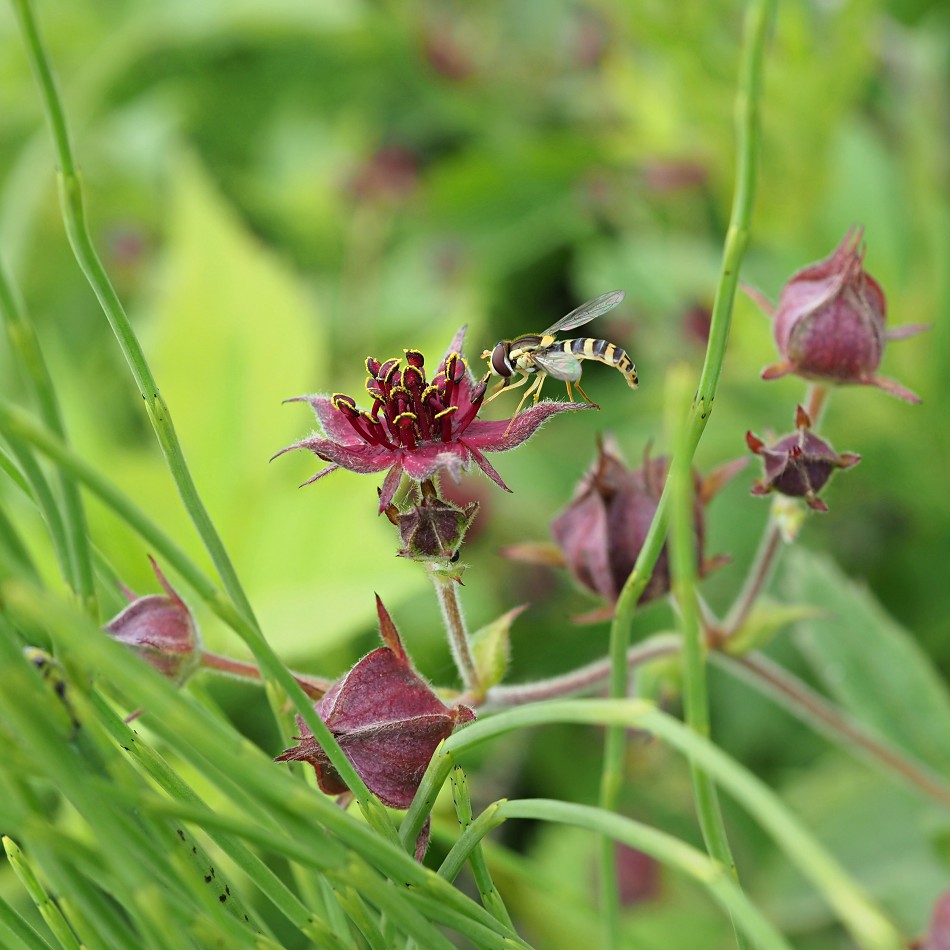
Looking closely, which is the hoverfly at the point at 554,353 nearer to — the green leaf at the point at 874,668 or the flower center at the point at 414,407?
the flower center at the point at 414,407

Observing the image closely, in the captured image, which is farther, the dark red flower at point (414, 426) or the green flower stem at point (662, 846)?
the dark red flower at point (414, 426)

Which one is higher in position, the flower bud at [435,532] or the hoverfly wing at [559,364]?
the hoverfly wing at [559,364]

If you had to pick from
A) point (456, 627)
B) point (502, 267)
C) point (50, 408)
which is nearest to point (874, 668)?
point (456, 627)

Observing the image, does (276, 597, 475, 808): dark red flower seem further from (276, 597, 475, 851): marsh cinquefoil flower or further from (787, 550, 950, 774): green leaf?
Answer: (787, 550, 950, 774): green leaf

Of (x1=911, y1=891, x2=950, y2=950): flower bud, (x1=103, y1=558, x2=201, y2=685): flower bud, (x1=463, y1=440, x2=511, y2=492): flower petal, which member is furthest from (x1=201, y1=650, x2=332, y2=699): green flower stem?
(x1=911, y1=891, x2=950, y2=950): flower bud

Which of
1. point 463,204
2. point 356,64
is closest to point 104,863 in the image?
point 463,204

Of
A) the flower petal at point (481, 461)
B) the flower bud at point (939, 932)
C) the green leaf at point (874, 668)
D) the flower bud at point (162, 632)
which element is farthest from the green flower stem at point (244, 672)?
the green leaf at point (874, 668)
